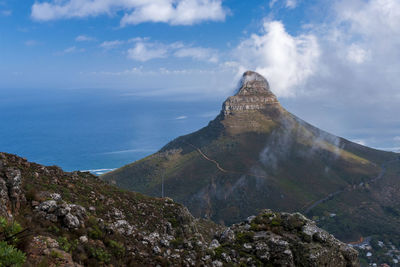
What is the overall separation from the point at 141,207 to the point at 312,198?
90.2 meters

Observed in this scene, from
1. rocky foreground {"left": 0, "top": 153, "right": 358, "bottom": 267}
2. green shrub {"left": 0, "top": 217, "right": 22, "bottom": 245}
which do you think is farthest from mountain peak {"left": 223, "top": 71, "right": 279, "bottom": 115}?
green shrub {"left": 0, "top": 217, "right": 22, "bottom": 245}

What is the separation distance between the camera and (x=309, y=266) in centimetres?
1096

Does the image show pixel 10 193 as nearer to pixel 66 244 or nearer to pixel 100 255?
pixel 66 244

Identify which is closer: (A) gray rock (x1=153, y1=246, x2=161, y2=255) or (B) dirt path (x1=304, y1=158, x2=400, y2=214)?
(A) gray rock (x1=153, y1=246, x2=161, y2=255)

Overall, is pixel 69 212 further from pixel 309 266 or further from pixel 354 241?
pixel 354 241

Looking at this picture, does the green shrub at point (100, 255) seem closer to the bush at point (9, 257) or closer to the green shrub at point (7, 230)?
the green shrub at point (7, 230)

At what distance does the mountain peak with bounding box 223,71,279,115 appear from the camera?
13688 centimetres

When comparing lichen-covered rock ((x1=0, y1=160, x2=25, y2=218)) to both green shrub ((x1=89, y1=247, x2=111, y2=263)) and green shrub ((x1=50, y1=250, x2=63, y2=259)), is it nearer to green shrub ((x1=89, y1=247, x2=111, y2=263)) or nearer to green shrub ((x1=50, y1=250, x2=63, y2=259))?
green shrub ((x1=50, y1=250, x2=63, y2=259))

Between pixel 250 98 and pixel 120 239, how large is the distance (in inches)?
5235

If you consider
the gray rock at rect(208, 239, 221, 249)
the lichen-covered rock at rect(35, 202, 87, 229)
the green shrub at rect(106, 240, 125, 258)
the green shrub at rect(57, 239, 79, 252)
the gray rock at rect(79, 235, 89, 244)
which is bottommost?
the gray rock at rect(208, 239, 221, 249)

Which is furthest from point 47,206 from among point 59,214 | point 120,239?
point 120,239

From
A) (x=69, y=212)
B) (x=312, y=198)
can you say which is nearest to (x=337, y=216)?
(x=312, y=198)

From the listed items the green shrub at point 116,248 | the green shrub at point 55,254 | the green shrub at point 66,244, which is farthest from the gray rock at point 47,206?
the green shrub at point 55,254

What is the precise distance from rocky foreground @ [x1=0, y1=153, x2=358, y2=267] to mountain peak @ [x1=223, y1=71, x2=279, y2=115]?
124 m
